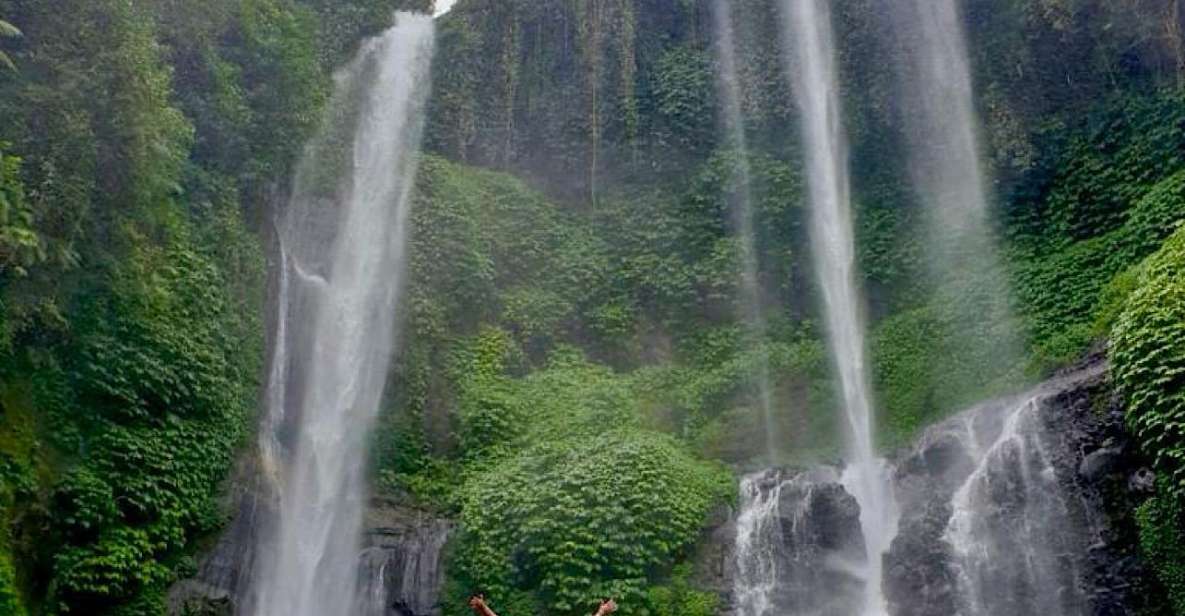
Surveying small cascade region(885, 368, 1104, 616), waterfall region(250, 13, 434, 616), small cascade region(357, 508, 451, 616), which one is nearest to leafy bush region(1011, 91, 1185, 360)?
small cascade region(885, 368, 1104, 616)

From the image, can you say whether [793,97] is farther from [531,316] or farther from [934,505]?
[934,505]

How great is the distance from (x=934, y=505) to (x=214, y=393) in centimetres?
1024

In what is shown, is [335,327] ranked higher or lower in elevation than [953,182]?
lower

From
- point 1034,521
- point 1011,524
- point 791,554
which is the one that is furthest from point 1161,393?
point 791,554

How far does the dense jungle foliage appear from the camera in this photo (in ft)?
39.0

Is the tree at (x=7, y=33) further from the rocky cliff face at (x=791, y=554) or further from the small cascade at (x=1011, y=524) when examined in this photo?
the small cascade at (x=1011, y=524)

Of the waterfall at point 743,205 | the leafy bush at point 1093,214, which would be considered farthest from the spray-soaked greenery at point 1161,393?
the waterfall at point 743,205

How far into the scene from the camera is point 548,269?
21.0 metres

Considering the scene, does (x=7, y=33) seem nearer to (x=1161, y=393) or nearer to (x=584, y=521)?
(x=584, y=521)

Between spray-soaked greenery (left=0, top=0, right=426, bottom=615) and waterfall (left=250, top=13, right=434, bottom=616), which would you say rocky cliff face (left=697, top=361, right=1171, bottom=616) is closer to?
waterfall (left=250, top=13, right=434, bottom=616)

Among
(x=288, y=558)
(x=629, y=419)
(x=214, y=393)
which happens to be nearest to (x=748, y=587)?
(x=629, y=419)

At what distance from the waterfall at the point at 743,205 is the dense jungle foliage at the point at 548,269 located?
0.57 ft

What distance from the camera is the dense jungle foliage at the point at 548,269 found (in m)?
11.9

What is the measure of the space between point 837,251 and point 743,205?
7.70ft
